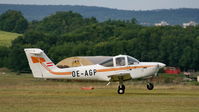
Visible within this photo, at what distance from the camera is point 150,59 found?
73000 millimetres

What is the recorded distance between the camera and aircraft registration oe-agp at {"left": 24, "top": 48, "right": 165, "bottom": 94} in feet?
111

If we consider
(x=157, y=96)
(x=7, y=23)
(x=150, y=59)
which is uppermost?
(x=157, y=96)

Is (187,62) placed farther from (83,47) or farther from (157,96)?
(157,96)

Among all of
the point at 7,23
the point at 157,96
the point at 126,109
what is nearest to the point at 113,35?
the point at 7,23

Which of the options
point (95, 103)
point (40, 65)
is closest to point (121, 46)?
point (40, 65)

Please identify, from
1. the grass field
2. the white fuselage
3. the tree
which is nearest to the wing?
the white fuselage

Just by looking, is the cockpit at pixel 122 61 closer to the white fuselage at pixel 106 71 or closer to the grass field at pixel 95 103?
the white fuselage at pixel 106 71

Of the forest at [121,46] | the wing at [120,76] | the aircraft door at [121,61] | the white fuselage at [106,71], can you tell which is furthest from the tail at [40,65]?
the forest at [121,46]

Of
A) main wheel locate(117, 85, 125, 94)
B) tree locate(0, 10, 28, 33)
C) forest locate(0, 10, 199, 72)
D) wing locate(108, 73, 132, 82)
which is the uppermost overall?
wing locate(108, 73, 132, 82)

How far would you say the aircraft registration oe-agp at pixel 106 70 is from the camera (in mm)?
33844

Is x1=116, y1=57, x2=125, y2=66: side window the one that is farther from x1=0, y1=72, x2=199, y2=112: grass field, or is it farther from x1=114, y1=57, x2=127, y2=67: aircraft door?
x1=0, y1=72, x2=199, y2=112: grass field

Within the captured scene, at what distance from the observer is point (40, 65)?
3462 centimetres

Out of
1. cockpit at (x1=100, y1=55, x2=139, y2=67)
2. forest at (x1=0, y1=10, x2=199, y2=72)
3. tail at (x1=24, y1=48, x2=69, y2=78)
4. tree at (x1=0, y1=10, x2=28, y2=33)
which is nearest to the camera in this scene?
cockpit at (x1=100, y1=55, x2=139, y2=67)

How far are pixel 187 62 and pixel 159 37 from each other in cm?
1194
